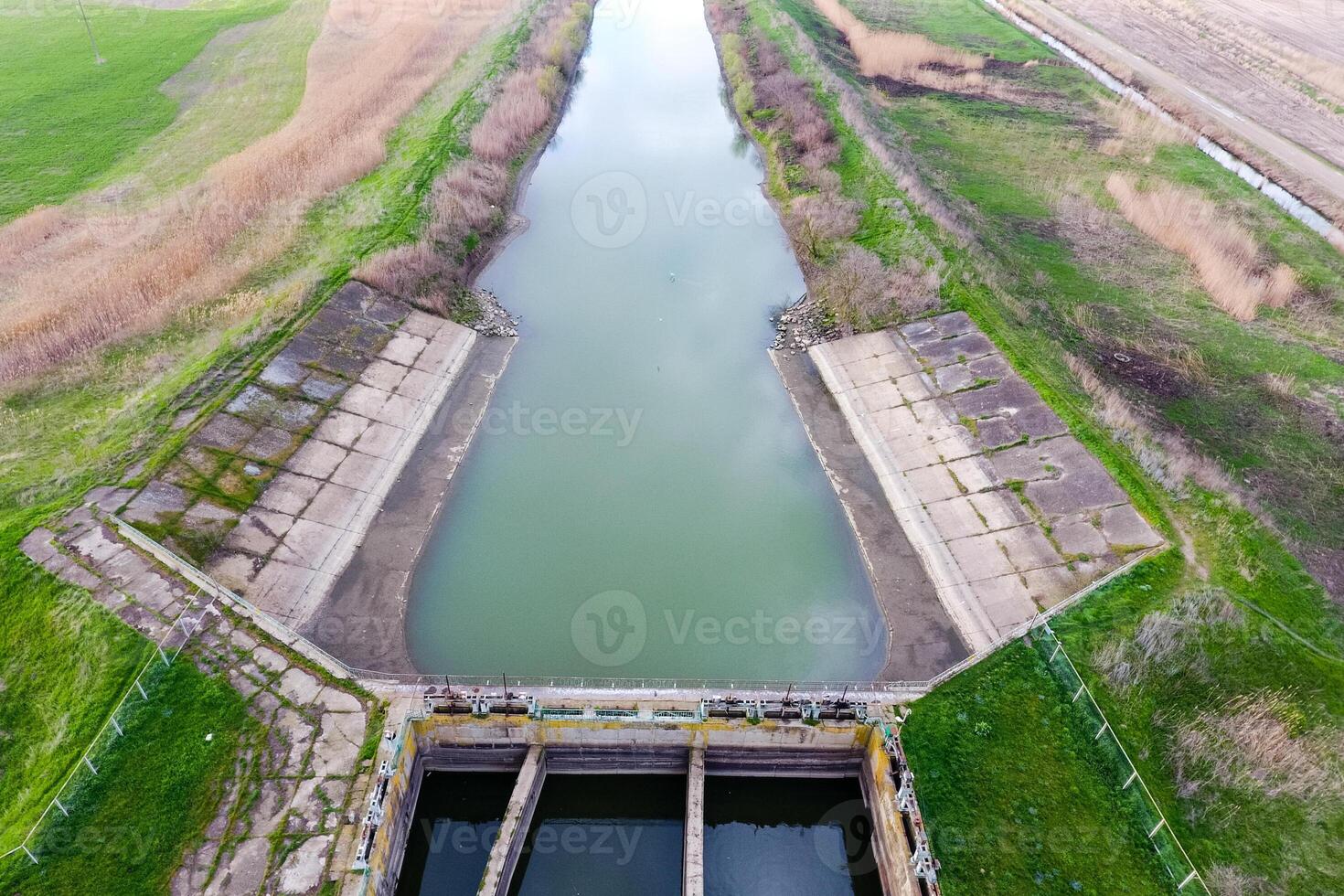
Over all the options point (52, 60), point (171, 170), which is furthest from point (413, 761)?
point (52, 60)

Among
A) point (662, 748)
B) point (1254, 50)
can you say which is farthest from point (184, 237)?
point (1254, 50)

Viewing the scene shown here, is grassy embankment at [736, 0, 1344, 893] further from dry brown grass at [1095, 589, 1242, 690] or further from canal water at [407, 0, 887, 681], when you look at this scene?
canal water at [407, 0, 887, 681]

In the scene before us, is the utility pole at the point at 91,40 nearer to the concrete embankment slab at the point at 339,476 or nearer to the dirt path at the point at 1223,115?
the concrete embankment slab at the point at 339,476

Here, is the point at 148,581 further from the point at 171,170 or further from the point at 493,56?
the point at 493,56

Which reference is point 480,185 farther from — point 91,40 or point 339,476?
point 91,40

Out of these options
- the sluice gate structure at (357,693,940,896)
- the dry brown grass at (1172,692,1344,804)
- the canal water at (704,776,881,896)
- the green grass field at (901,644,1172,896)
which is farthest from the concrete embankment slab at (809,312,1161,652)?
the canal water at (704,776,881,896)

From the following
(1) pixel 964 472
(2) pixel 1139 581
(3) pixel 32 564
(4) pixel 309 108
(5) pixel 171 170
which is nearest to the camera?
(3) pixel 32 564
